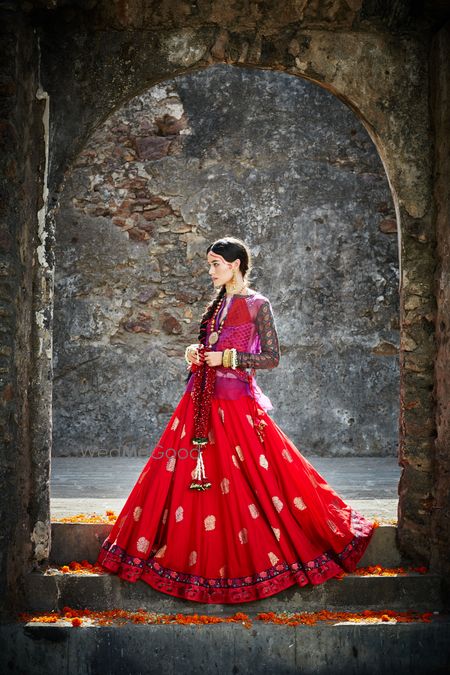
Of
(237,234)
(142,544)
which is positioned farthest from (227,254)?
(237,234)

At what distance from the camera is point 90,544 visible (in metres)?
4.64

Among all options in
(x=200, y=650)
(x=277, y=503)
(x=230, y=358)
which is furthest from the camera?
(x=230, y=358)

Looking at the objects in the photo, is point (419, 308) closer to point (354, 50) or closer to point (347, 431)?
point (354, 50)

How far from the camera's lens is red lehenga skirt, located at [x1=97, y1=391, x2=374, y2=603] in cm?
421

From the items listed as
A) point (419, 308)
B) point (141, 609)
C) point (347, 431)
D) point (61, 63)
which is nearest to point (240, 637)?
point (141, 609)

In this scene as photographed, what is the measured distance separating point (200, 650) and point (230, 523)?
0.61m

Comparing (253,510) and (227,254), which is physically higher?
(227,254)

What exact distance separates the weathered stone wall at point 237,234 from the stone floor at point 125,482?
54 centimetres

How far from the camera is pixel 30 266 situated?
4.42 metres

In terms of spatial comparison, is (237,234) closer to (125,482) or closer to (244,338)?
(125,482)

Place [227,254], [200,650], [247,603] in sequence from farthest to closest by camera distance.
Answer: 1. [227,254]
2. [247,603]
3. [200,650]

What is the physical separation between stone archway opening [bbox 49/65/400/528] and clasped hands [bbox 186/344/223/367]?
14.4 feet

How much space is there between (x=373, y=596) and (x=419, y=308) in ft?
4.91

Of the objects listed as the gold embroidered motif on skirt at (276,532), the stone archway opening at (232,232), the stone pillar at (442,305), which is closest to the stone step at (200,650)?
the gold embroidered motif on skirt at (276,532)
